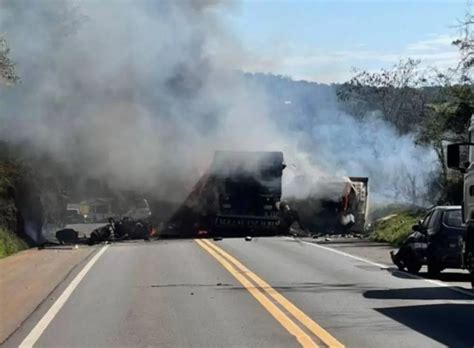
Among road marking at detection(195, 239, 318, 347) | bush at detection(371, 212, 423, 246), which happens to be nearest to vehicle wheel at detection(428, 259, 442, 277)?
road marking at detection(195, 239, 318, 347)

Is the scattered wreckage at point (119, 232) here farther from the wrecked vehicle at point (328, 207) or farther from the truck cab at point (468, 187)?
the truck cab at point (468, 187)

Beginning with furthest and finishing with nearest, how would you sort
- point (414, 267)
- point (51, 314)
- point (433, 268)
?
point (414, 267)
point (433, 268)
point (51, 314)

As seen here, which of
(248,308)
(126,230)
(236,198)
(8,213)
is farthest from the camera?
(126,230)

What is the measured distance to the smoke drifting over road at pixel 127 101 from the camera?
1364 inches

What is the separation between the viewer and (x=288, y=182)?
120 feet

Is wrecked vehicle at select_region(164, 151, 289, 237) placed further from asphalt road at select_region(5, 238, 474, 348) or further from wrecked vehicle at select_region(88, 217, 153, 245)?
asphalt road at select_region(5, 238, 474, 348)

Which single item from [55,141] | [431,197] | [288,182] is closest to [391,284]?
[288,182]

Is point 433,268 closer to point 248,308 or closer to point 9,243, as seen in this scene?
point 248,308

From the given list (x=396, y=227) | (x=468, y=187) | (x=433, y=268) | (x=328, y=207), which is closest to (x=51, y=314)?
(x=468, y=187)

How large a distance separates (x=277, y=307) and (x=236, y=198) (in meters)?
20.7

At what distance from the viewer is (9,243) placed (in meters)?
28.7

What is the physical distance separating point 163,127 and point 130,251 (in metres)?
11.8

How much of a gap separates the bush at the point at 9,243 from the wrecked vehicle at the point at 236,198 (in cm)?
674

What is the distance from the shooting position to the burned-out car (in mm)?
18047
